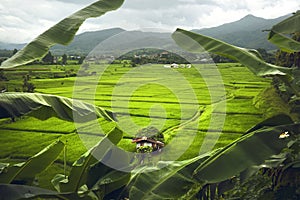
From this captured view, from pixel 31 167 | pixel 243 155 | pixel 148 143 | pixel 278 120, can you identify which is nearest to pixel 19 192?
pixel 31 167

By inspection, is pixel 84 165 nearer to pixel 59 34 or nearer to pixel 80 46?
pixel 59 34

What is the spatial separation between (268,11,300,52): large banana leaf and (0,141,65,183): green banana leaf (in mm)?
846

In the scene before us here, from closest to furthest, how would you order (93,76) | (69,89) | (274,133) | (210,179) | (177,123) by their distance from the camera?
(210,179)
(274,133)
(177,123)
(69,89)
(93,76)

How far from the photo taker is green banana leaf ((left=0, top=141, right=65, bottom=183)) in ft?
3.87

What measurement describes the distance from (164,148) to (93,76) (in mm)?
9696

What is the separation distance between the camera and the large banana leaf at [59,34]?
109cm

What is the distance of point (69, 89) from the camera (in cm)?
1289

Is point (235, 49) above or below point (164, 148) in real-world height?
above

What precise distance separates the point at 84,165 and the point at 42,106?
278 millimetres

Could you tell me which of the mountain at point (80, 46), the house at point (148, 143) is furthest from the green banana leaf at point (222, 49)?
the mountain at point (80, 46)

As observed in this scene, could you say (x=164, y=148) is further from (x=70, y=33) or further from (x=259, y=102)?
(x=70, y=33)

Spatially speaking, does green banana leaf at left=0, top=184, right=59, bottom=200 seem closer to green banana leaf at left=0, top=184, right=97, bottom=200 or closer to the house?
green banana leaf at left=0, top=184, right=97, bottom=200

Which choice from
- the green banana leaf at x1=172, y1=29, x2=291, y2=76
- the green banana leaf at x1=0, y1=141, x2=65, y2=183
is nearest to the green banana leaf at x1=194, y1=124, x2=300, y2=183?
the green banana leaf at x1=172, y1=29, x2=291, y2=76

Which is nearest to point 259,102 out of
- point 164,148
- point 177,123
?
point 177,123
